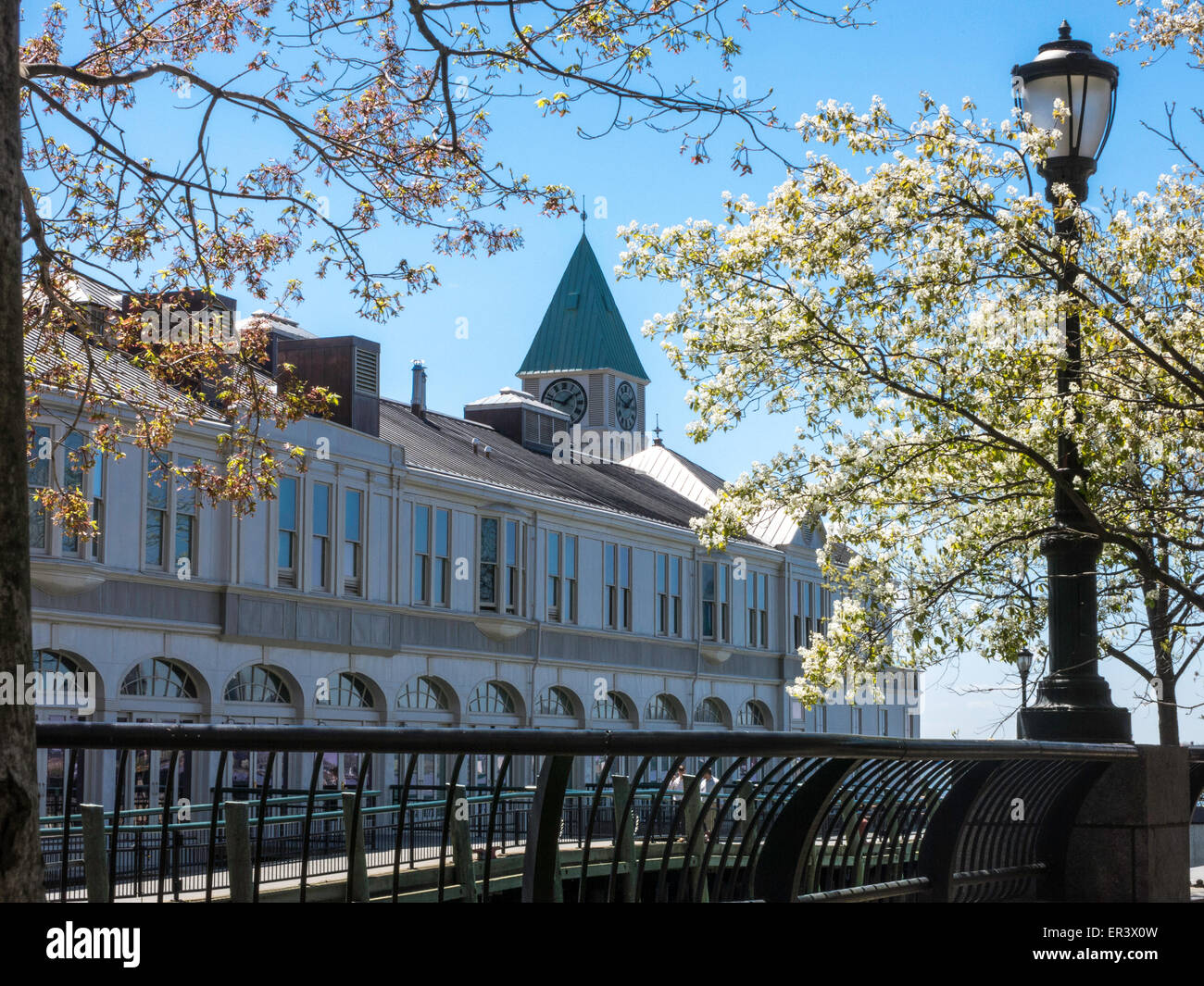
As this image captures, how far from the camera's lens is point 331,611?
35.6 m

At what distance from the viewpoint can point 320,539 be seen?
3572 centimetres

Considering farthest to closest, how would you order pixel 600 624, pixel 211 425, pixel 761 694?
pixel 761 694 → pixel 600 624 → pixel 211 425

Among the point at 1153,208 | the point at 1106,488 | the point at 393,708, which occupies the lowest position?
the point at 393,708

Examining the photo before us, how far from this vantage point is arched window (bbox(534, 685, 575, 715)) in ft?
139

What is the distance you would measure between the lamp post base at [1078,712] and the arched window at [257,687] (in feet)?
85.0

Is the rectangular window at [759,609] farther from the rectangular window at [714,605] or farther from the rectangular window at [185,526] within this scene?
the rectangular window at [185,526]

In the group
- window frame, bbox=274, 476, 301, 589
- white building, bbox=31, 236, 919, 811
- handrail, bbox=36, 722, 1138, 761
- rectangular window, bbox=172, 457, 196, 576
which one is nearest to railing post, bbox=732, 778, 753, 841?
handrail, bbox=36, 722, 1138, 761

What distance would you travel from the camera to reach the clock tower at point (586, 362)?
8250 cm

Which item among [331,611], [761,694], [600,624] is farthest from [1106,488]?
[761,694]

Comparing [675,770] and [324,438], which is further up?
[324,438]

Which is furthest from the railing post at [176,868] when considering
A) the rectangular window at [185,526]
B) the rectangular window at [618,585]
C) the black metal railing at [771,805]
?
the rectangular window at [618,585]
